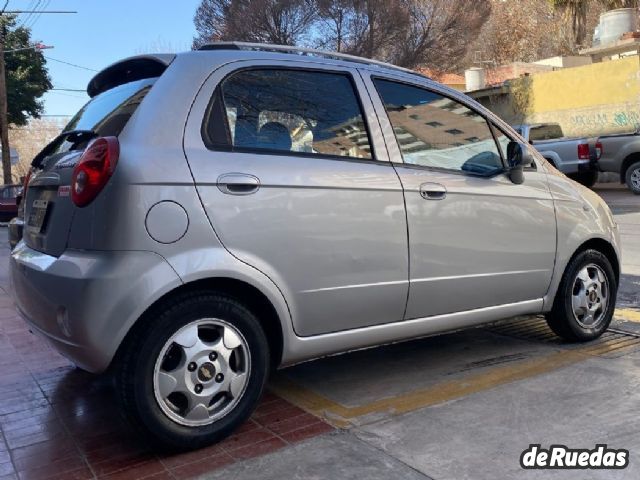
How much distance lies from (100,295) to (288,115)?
1337 millimetres

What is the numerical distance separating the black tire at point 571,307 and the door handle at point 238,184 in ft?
8.10

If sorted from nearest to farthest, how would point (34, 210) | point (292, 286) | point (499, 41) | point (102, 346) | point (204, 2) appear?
point (102, 346) < point (292, 286) < point (34, 210) < point (204, 2) < point (499, 41)

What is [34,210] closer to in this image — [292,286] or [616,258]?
[292,286]

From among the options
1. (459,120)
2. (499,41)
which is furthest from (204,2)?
(459,120)

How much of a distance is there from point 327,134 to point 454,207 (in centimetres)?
89

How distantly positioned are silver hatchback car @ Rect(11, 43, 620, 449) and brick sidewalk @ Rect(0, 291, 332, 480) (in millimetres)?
160

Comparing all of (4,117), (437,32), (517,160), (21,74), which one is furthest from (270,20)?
(517,160)

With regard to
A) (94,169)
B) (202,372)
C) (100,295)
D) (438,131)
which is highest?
(438,131)

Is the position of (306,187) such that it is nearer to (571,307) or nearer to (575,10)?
(571,307)

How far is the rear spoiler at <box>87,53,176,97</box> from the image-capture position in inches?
127

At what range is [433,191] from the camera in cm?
367

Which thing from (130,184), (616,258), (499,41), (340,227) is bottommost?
(616,258)

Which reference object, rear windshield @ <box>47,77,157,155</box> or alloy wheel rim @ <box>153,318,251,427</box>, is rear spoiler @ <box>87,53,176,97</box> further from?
alloy wheel rim @ <box>153,318,251,427</box>

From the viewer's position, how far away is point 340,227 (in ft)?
10.8
